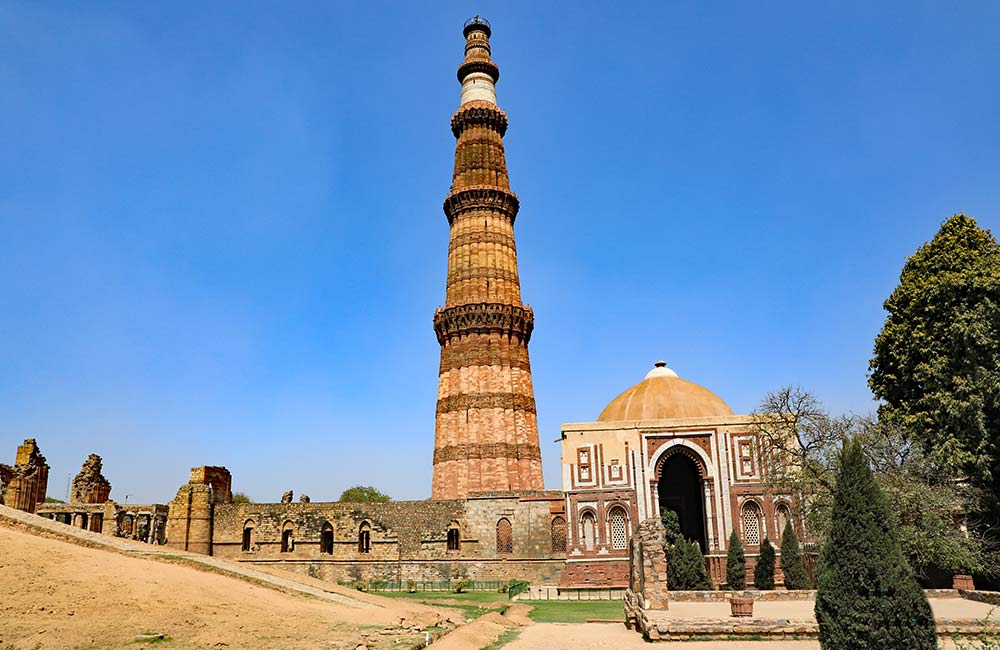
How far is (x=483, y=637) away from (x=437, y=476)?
60.8 feet

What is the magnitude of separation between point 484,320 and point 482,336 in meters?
0.69

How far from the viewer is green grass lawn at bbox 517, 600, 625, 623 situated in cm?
1736

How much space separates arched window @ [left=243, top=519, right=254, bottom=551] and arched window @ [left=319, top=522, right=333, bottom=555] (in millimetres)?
3285

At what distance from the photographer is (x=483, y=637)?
45.1ft

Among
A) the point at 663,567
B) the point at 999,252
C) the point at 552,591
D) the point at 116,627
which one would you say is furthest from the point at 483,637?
the point at 999,252

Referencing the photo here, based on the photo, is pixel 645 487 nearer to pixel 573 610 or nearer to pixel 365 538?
pixel 573 610

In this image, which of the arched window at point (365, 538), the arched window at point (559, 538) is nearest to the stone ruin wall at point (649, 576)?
the arched window at point (559, 538)

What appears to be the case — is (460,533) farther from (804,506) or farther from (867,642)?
(867,642)

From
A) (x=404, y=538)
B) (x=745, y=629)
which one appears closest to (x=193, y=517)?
(x=404, y=538)

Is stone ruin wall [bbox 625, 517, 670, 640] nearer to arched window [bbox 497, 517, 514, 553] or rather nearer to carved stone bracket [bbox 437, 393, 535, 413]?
arched window [bbox 497, 517, 514, 553]

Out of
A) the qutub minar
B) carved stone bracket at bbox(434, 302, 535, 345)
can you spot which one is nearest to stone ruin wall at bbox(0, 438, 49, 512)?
the qutub minar

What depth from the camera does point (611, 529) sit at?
2672cm

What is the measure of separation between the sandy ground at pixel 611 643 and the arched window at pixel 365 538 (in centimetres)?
1654

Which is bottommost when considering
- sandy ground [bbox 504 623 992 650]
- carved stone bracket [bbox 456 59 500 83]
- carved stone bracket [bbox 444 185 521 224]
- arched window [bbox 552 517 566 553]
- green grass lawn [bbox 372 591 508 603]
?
green grass lawn [bbox 372 591 508 603]
